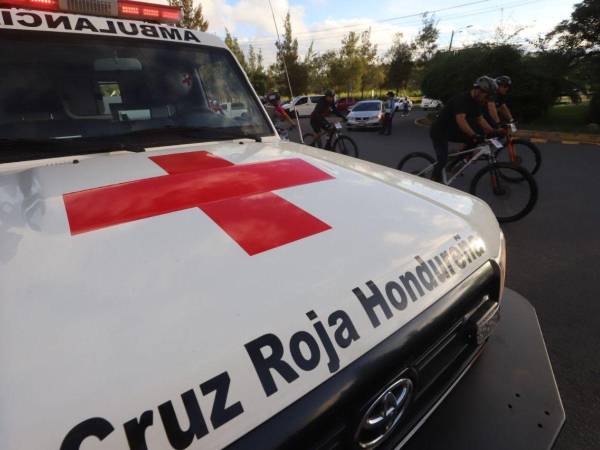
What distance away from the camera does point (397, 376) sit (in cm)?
96

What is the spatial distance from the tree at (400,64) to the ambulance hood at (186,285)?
34818 millimetres

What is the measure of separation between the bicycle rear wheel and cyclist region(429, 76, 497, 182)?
11cm

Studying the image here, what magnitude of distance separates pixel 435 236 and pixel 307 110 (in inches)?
960

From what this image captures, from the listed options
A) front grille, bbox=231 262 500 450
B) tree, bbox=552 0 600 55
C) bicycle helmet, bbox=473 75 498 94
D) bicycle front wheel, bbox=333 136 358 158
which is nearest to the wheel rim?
bicycle helmet, bbox=473 75 498 94

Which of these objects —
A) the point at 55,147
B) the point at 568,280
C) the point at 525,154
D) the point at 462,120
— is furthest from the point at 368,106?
the point at 55,147

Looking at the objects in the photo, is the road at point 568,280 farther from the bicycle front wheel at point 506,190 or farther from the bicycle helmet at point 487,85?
the bicycle helmet at point 487,85

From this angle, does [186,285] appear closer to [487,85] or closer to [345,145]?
[487,85]

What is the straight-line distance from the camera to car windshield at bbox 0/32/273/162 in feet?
5.63

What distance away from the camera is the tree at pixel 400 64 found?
31859mm

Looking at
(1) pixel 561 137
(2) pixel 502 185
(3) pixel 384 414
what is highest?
(3) pixel 384 414

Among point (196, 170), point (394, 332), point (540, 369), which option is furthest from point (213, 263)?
point (540, 369)

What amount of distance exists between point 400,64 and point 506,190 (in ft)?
105

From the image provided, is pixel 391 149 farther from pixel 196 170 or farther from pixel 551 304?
pixel 196 170

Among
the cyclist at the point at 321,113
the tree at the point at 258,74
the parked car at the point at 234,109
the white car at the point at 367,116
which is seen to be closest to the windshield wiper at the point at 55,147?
the parked car at the point at 234,109
